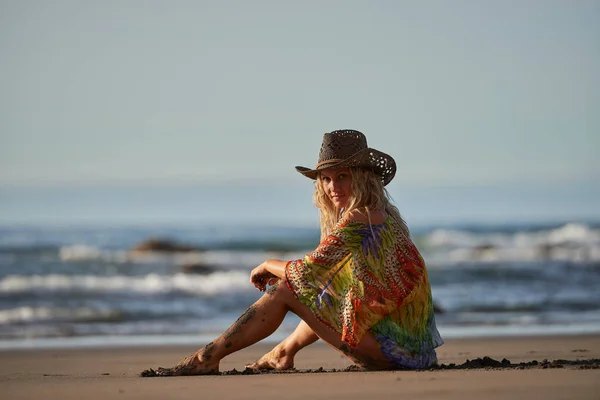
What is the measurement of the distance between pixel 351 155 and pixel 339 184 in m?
0.18

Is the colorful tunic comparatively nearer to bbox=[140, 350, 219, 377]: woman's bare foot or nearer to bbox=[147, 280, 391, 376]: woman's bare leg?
bbox=[147, 280, 391, 376]: woman's bare leg

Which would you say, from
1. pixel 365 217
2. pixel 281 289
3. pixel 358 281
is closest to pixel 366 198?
pixel 365 217

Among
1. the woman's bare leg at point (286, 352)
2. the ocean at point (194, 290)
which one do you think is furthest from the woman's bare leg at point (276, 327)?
the ocean at point (194, 290)

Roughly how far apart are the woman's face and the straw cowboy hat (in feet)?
0.21

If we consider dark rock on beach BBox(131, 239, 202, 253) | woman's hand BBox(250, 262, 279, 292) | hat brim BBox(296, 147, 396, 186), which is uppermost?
dark rock on beach BBox(131, 239, 202, 253)

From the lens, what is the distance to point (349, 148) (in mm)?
5816

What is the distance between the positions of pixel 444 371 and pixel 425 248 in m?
25.2

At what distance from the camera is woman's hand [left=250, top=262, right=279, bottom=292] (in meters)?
5.91

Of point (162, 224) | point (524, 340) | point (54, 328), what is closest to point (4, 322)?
point (54, 328)

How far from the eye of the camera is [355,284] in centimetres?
564

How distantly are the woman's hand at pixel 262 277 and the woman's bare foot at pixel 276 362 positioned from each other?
50 centimetres

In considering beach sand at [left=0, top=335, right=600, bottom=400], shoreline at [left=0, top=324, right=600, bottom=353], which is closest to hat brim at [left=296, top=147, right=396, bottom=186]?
beach sand at [left=0, top=335, right=600, bottom=400]

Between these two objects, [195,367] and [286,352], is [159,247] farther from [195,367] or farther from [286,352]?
[195,367]

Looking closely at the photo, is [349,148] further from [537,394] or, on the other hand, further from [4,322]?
[4,322]
